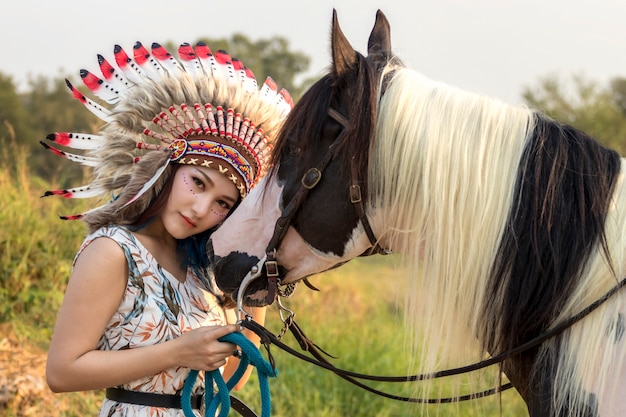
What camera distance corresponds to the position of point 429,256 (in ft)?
5.65

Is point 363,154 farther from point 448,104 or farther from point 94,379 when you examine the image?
point 94,379

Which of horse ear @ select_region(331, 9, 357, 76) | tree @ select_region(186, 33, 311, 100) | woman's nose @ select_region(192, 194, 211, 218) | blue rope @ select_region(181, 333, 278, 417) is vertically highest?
tree @ select_region(186, 33, 311, 100)

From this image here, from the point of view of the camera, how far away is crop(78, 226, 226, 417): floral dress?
1.94 m

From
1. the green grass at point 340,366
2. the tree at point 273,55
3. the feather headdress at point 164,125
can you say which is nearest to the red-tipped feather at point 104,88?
the feather headdress at point 164,125

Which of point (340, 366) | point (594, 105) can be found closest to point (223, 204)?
point (340, 366)

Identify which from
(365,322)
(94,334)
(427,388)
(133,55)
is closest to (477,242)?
(427,388)

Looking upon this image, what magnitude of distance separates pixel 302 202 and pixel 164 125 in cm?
63

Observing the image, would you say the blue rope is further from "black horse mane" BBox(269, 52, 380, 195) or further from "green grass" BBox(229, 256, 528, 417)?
"green grass" BBox(229, 256, 528, 417)

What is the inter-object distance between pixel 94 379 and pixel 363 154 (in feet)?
3.11

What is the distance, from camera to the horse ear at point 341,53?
170 cm

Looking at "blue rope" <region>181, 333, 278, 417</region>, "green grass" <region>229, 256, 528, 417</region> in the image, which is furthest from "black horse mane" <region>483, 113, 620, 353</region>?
"green grass" <region>229, 256, 528, 417</region>

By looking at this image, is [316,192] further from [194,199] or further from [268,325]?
[268,325]

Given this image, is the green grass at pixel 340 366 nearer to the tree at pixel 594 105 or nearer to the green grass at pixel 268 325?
the green grass at pixel 268 325

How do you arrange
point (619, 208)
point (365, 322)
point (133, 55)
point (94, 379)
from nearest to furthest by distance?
point (619, 208) < point (94, 379) < point (133, 55) < point (365, 322)
